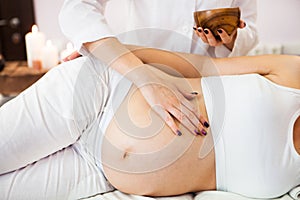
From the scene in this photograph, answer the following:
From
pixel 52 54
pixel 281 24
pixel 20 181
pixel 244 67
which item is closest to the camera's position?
pixel 20 181

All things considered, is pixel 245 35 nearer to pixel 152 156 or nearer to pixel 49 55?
pixel 152 156

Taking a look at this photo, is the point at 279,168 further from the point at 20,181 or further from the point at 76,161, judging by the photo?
the point at 20,181

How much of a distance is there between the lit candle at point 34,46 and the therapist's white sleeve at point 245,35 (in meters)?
1.61

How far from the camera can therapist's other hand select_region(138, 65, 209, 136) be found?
1.15m

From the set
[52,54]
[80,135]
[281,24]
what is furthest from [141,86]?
[281,24]

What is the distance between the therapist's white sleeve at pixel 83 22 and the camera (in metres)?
1.29

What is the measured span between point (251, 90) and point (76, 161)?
1.70ft

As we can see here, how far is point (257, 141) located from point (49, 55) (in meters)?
2.03

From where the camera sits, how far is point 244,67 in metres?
1.31

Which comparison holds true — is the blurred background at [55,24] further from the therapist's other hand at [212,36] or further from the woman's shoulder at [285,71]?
the woman's shoulder at [285,71]

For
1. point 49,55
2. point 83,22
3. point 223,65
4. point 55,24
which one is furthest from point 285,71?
point 55,24

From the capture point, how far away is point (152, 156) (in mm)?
1136

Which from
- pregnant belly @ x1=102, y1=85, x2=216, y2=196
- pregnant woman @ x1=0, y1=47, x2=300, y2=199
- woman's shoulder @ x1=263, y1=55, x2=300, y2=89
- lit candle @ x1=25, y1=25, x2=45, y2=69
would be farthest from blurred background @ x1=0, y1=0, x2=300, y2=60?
pregnant belly @ x1=102, y1=85, x2=216, y2=196

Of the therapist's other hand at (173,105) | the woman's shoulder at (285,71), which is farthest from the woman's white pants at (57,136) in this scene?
the woman's shoulder at (285,71)
